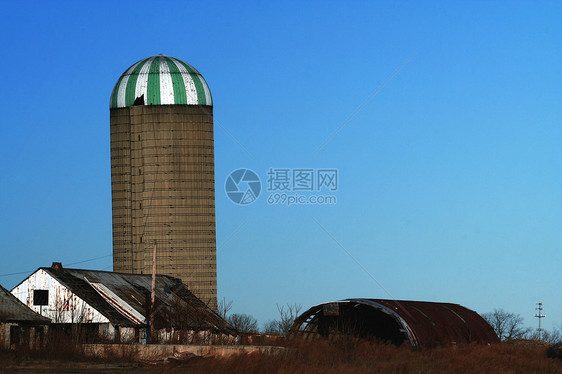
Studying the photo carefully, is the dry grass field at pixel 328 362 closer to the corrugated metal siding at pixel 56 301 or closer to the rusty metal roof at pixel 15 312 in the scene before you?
the rusty metal roof at pixel 15 312

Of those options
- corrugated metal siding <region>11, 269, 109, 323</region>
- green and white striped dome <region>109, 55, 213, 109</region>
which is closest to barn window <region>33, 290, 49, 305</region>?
corrugated metal siding <region>11, 269, 109, 323</region>

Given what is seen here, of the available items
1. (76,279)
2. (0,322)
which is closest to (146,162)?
(76,279)

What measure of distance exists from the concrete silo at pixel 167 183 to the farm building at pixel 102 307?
21.5 meters

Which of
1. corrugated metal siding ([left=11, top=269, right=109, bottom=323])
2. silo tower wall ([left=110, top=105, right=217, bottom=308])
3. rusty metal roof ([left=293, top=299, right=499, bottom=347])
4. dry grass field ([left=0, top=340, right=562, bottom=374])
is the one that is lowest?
dry grass field ([left=0, top=340, right=562, bottom=374])

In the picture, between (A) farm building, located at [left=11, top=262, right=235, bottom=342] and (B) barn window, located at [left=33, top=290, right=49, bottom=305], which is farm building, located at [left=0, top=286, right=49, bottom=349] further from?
(B) barn window, located at [left=33, top=290, right=49, bottom=305]

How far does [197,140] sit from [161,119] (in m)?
3.42

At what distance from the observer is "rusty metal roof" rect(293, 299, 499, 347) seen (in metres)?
39.1

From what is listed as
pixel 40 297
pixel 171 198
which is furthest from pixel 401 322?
pixel 171 198

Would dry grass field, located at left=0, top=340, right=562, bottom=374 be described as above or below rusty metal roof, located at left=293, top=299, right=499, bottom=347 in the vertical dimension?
below

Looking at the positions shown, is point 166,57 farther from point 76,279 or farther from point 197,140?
point 76,279

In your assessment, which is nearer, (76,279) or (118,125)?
(76,279)

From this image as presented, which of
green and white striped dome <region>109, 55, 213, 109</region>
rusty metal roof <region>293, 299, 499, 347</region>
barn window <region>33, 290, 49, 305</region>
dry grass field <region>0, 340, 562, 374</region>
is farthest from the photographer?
green and white striped dome <region>109, 55, 213, 109</region>

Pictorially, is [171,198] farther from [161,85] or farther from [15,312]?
[15,312]

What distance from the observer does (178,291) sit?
198ft
